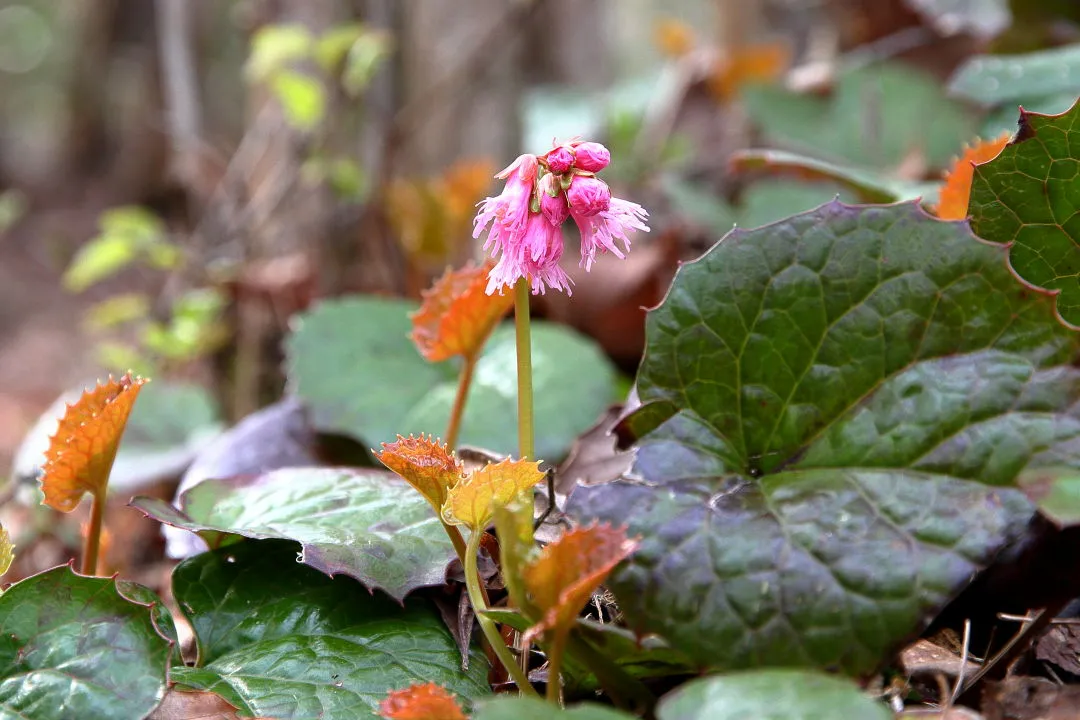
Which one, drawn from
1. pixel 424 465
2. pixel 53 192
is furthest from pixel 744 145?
pixel 53 192

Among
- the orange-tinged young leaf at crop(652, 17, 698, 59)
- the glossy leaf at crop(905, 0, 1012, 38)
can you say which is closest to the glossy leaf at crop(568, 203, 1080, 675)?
the glossy leaf at crop(905, 0, 1012, 38)

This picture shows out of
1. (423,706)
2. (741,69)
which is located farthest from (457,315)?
(741,69)

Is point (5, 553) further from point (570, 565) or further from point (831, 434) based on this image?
point (831, 434)

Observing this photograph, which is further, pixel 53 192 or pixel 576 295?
pixel 53 192

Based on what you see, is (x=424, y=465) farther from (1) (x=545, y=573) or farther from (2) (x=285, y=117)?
(2) (x=285, y=117)

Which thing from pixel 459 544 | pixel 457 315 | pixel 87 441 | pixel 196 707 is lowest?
pixel 196 707

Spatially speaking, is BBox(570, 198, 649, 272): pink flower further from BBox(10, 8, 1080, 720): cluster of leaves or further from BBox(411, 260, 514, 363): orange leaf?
BBox(411, 260, 514, 363): orange leaf
